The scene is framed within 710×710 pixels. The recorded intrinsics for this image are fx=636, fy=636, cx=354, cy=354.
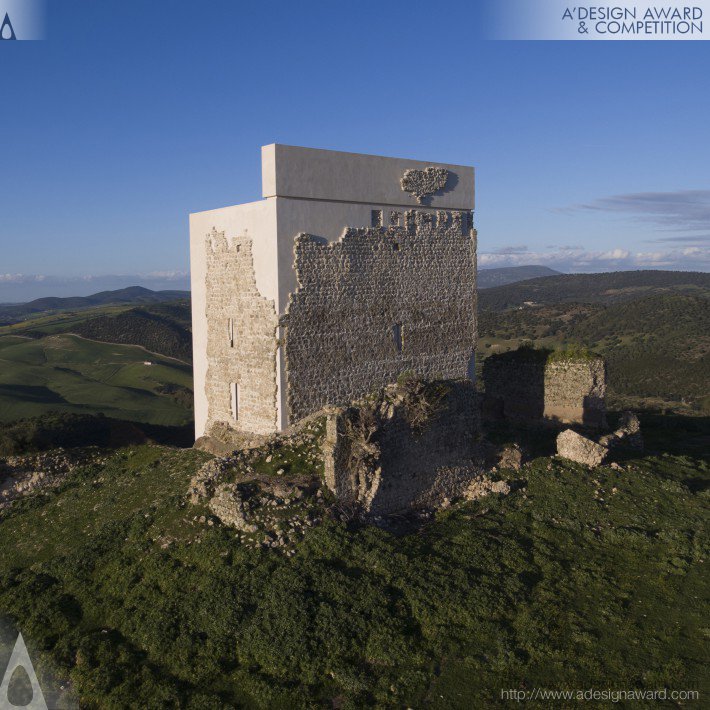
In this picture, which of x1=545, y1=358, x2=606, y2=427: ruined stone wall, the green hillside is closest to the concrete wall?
x1=545, y1=358, x2=606, y2=427: ruined stone wall

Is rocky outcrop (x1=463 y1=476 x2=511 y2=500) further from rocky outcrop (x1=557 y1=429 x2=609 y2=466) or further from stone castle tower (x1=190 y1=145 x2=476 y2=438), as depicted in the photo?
stone castle tower (x1=190 y1=145 x2=476 y2=438)

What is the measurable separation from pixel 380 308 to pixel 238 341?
3080 mm

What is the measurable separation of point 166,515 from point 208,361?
14.8 ft

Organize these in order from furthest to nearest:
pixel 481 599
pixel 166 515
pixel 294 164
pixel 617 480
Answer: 1. pixel 617 480
2. pixel 294 164
3. pixel 166 515
4. pixel 481 599

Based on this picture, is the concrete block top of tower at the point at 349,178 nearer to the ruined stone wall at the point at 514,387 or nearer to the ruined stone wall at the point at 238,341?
the ruined stone wall at the point at 238,341

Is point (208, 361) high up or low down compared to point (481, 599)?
up

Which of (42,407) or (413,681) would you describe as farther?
(42,407)

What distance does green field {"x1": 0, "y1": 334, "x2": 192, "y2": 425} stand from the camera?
38594mm

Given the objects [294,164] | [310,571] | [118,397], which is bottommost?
[118,397]

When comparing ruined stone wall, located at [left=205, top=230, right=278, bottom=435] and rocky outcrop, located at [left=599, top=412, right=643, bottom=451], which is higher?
ruined stone wall, located at [left=205, top=230, right=278, bottom=435]

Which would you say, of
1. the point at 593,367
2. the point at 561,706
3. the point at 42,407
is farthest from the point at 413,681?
the point at 42,407

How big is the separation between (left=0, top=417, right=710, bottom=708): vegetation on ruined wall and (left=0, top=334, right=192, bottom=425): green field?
26.9 m

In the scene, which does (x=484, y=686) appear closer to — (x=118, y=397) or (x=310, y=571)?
(x=310, y=571)

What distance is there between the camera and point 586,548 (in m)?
10.4
